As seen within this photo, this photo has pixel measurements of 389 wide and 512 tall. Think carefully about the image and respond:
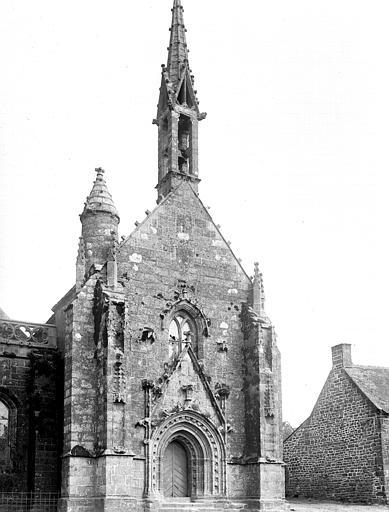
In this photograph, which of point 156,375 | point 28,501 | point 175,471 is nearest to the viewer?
point 28,501

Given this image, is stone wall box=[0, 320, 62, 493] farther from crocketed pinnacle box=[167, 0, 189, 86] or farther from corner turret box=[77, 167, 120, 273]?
crocketed pinnacle box=[167, 0, 189, 86]

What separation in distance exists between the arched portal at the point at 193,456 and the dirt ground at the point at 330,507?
13.7 ft

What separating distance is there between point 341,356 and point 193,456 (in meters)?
12.5

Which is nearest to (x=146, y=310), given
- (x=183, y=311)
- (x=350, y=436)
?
(x=183, y=311)

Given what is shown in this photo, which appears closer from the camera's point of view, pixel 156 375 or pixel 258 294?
pixel 156 375

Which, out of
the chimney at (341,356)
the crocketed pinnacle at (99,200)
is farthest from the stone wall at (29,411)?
the chimney at (341,356)

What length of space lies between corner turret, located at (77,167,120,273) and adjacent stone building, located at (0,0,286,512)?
4cm

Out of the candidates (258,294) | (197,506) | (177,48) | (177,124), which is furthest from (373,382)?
(177,48)

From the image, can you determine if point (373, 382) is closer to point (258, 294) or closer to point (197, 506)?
point (258, 294)

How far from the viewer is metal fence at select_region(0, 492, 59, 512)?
965 inches

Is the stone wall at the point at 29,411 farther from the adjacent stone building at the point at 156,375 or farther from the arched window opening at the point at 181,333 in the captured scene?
the arched window opening at the point at 181,333

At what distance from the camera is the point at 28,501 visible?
25000mm

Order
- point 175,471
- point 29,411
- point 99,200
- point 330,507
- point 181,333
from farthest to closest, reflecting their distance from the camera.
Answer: point 330,507
point 99,200
point 181,333
point 29,411
point 175,471

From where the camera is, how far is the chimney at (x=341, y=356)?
118 ft
